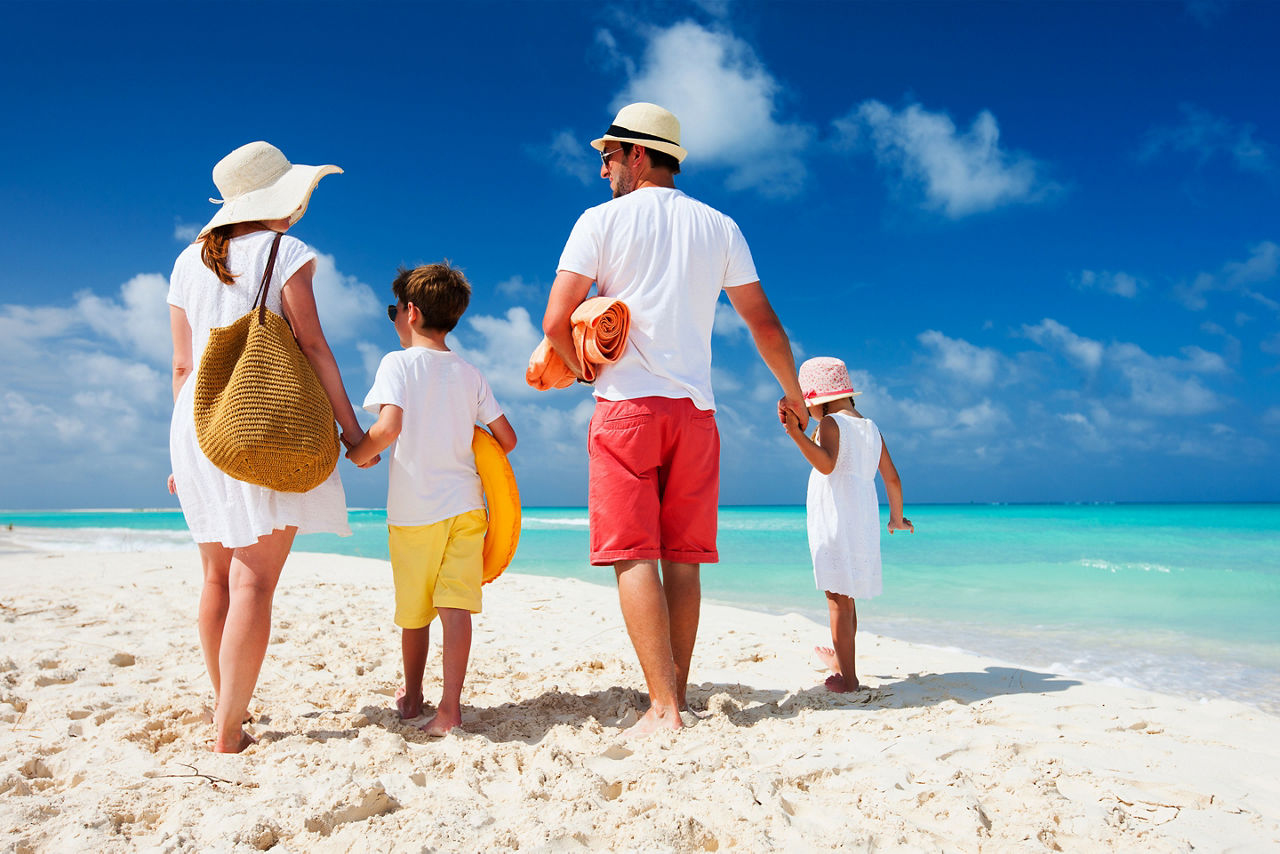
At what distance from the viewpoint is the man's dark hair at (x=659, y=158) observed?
302cm

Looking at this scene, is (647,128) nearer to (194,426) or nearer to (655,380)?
(655,380)

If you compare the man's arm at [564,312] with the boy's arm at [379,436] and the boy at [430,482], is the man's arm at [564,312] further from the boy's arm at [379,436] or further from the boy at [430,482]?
the boy's arm at [379,436]

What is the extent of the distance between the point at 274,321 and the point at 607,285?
1205mm

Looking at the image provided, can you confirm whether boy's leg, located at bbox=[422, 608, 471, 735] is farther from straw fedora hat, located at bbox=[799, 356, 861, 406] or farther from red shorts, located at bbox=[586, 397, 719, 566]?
→ straw fedora hat, located at bbox=[799, 356, 861, 406]

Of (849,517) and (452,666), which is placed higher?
(849,517)

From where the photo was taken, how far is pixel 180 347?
259cm

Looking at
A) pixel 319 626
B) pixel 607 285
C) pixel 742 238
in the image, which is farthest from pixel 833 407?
pixel 319 626

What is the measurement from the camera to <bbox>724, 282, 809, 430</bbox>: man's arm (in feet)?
9.93

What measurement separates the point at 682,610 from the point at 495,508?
0.87m

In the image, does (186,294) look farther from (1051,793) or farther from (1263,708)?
(1263,708)

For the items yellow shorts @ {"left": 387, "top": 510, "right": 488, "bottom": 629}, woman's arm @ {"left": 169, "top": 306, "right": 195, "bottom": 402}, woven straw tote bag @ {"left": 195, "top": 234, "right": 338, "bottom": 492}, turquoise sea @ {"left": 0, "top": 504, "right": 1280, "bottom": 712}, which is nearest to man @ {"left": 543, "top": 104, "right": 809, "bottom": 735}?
yellow shorts @ {"left": 387, "top": 510, "right": 488, "bottom": 629}

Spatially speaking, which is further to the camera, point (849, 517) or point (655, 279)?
point (849, 517)

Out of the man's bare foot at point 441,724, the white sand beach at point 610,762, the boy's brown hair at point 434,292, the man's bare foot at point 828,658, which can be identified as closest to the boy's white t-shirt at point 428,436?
the boy's brown hair at point 434,292

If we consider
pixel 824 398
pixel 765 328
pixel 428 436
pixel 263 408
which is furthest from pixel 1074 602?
pixel 263 408
